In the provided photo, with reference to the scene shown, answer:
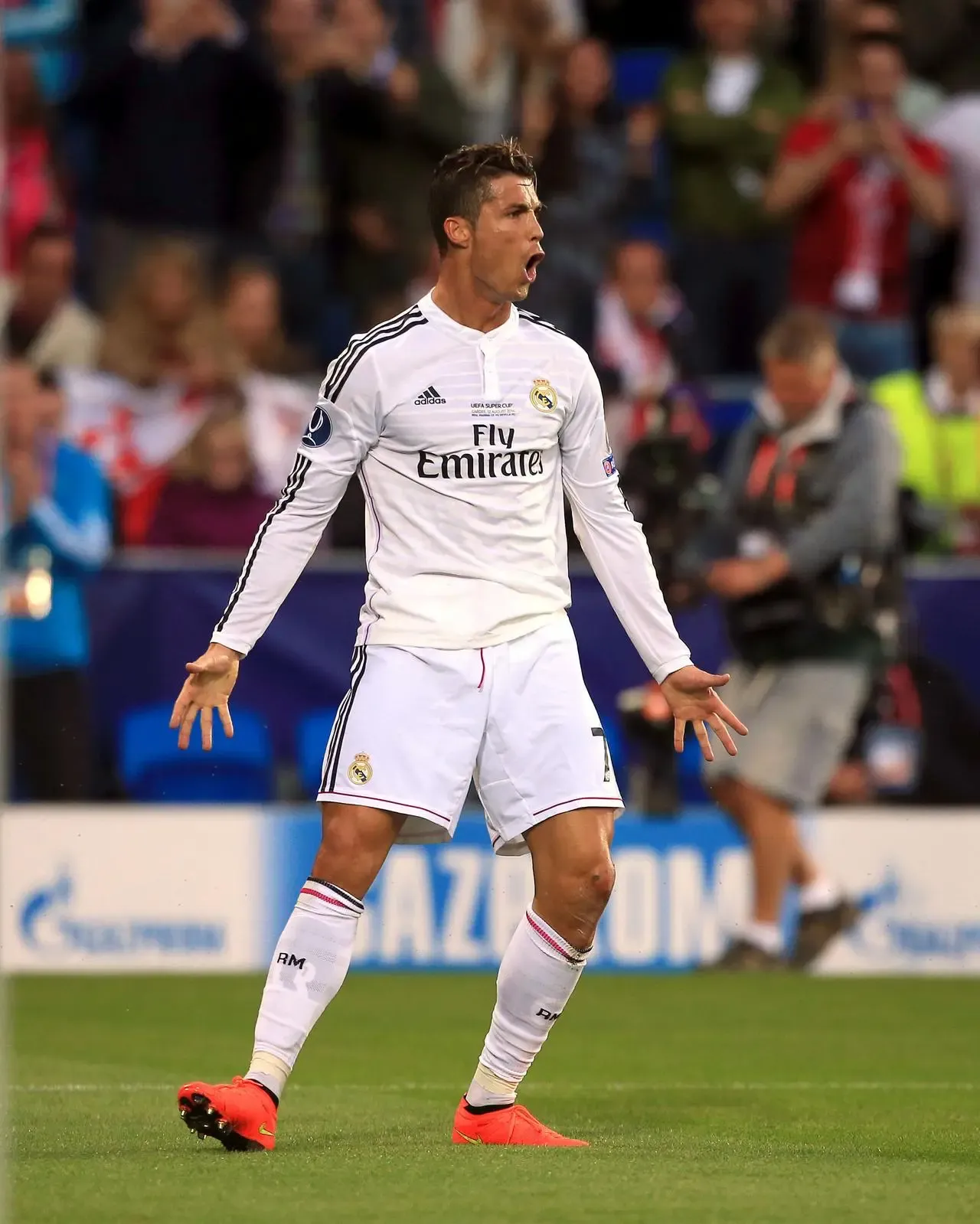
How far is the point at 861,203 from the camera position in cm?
1444

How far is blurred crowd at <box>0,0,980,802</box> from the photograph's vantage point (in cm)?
1378

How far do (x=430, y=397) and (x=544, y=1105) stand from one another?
2.13 metres

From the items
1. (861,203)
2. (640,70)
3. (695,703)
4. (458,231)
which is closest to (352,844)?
(695,703)

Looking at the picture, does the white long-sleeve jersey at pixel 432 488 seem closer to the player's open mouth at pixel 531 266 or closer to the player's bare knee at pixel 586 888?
the player's open mouth at pixel 531 266

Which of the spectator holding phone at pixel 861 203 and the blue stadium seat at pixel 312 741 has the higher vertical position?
the spectator holding phone at pixel 861 203

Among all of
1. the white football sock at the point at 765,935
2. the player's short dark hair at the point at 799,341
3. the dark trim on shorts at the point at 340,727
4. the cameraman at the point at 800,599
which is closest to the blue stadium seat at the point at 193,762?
the cameraman at the point at 800,599

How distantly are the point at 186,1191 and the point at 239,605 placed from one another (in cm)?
152

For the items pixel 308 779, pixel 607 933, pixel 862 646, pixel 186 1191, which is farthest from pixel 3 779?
pixel 186 1191

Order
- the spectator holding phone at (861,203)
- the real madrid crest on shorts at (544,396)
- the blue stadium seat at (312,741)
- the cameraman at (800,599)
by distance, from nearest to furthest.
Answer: the real madrid crest on shorts at (544,396), the cameraman at (800,599), the blue stadium seat at (312,741), the spectator holding phone at (861,203)

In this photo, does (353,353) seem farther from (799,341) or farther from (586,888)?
(799,341)

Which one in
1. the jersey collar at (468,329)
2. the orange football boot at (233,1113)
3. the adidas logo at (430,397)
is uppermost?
the jersey collar at (468,329)

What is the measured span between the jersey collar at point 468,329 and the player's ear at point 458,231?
0.49 feet

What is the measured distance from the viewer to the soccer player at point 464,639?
624cm

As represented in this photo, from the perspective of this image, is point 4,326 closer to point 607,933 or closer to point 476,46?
point 476,46
